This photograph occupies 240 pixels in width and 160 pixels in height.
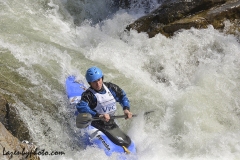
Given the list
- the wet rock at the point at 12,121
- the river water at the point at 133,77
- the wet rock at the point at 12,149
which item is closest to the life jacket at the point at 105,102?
the river water at the point at 133,77

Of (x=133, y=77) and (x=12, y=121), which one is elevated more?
(x=12, y=121)

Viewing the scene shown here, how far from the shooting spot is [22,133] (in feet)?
13.6

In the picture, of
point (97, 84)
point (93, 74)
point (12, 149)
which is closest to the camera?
point (12, 149)

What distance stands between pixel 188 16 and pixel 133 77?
2.31m

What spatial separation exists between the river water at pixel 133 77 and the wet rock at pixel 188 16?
0.63ft

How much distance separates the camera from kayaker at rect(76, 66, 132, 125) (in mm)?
4129

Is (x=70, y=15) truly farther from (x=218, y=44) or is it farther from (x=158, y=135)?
(x=158, y=135)

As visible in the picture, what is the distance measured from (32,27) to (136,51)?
2.53 m

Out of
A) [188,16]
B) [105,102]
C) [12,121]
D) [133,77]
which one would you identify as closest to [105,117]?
[105,102]

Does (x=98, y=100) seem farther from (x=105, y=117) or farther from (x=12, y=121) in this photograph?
(x=12, y=121)

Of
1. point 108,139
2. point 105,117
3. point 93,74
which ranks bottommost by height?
point 108,139

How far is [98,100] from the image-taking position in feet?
14.1

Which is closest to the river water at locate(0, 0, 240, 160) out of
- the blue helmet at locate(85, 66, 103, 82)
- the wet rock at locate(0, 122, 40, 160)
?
the wet rock at locate(0, 122, 40, 160)

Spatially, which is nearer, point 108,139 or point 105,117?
point 105,117
